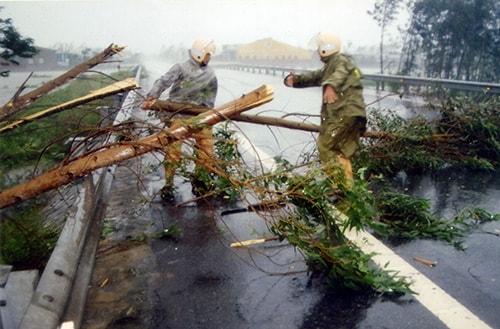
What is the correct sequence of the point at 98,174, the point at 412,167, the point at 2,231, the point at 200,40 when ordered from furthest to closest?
the point at 412,167 → the point at 200,40 → the point at 2,231 → the point at 98,174

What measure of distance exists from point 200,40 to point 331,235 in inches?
139

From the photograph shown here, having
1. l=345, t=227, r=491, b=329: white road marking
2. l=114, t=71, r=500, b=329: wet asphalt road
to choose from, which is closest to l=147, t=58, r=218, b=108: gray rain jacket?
l=114, t=71, r=500, b=329: wet asphalt road

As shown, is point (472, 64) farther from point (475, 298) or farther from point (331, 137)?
point (475, 298)

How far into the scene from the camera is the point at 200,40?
5703 mm

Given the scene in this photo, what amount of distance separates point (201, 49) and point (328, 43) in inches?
68.7

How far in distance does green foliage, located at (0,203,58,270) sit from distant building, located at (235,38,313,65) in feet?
159

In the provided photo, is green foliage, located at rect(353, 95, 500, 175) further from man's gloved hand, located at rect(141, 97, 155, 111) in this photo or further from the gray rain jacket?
man's gloved hand, located at rect(141, 97, 155, 111)

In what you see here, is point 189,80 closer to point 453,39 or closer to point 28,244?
point 28,244

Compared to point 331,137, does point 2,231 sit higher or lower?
lower

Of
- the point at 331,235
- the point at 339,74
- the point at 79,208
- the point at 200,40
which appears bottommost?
the point at 331,235

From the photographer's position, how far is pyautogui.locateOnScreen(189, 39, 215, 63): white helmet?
566 cm

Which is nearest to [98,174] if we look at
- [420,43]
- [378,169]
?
[378,169]

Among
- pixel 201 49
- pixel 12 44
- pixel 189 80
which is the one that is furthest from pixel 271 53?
pixel 189 80

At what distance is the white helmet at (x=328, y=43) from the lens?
4.97 m
